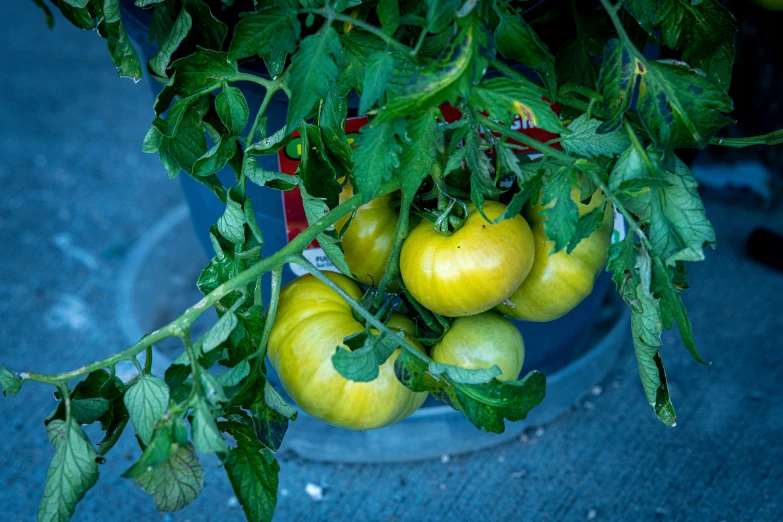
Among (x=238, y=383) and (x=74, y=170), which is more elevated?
(x=238, y=383)

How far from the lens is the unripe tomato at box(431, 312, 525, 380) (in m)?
0.97

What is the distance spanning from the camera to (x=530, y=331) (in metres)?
1.37

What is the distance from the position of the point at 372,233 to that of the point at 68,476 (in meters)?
0.48

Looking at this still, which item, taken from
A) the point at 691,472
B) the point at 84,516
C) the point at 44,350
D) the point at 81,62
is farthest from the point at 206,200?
the point at 81,62

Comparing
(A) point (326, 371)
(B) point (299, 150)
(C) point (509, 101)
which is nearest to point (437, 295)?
(A) point (326, 371)

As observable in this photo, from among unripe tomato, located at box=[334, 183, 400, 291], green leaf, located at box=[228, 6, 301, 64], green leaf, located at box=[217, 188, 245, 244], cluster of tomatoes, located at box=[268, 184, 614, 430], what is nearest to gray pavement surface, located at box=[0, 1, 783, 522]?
cluster of tomatoes, located at box=[268, 184, 614, 430]

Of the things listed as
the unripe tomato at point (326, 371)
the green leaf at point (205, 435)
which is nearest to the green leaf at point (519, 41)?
the unripe tomato at point (326, 371)

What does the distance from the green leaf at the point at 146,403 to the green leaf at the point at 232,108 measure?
1.07ft

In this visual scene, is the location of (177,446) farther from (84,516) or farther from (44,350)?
(44,350)

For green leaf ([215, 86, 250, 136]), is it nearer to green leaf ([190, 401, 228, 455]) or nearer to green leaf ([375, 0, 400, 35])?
green leaf ([375, 0, 400, 35])

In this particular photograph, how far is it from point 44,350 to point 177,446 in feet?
4.34

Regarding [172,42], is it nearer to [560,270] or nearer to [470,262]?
[470,262]

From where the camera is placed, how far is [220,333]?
2.77 ft

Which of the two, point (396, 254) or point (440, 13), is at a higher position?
point (440, 13)
